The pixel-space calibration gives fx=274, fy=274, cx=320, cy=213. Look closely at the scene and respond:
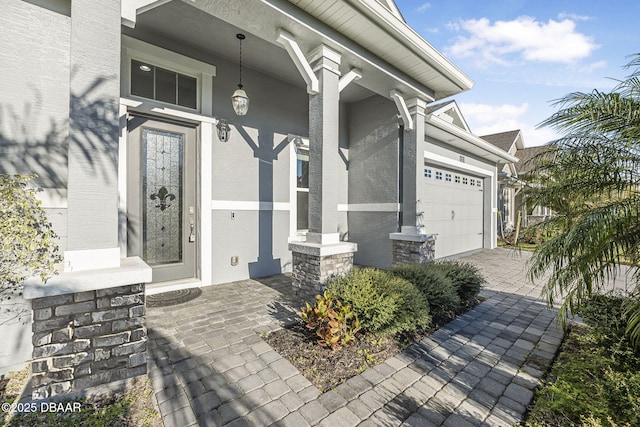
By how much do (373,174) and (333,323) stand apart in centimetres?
438

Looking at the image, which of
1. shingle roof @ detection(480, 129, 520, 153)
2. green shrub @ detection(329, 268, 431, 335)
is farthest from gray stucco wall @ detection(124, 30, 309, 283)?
shingle roof @ detection(480, 129, 520, 153)

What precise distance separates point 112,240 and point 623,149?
4607mm

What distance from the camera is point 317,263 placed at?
12.5ft

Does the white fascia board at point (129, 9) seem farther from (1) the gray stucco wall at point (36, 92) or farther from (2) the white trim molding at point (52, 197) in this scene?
(2) the white trim molding at point (52, 197)

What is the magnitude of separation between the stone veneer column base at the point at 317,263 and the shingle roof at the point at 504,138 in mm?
15044

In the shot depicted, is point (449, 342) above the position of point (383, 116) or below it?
below

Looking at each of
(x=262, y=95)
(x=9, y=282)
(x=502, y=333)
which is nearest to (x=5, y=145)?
(x=9, y=282)

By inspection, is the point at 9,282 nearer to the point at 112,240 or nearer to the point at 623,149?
the point at 112,240

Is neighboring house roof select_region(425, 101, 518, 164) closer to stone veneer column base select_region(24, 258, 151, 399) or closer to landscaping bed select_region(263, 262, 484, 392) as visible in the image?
landscaping bed select_region(263, 262, 484, 392)

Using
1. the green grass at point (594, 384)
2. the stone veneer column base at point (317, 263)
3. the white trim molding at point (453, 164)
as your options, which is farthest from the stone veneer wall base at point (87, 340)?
the white trim molding at point (453, 164)

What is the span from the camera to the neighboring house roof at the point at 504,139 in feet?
49.4

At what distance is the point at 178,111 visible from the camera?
4.27 meters

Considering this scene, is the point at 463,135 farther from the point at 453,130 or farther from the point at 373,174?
the point at 373,174

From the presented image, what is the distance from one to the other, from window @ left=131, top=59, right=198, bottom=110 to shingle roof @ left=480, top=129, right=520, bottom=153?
1599cm
